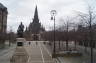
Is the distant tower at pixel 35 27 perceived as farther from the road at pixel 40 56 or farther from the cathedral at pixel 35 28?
the road at pixel 40 56

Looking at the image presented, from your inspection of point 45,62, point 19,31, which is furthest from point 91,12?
point 19,31

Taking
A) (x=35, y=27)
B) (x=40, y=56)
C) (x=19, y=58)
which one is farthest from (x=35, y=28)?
(x=19, y=58)

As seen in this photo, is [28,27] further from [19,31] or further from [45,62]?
[45,62]

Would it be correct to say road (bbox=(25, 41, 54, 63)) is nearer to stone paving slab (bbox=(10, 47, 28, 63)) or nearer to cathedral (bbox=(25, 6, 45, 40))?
stone paving slab (bbox=(10, 47, 28, 63))

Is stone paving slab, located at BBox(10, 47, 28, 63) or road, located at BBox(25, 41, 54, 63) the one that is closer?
road, located at BBox(25, 41, 54, 63)

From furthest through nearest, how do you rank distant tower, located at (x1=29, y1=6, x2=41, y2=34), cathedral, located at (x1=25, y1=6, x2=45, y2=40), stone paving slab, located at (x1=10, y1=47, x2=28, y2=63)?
distant tower, located at (x1=29, y1=6, x2=41, y2=34), cathedral, located at (x1=25, y1=6, x2=45, y2=40), stone paving slab, located at (x1=10, y1=47, x2=28, y2=63)

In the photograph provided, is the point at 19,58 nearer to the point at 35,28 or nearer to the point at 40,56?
the point at 40,56

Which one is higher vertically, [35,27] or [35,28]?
[35,27]

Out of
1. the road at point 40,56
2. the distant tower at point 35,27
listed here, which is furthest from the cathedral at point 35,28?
the road at point 40,56

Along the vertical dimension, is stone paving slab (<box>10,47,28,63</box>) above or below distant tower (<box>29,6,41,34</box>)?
below

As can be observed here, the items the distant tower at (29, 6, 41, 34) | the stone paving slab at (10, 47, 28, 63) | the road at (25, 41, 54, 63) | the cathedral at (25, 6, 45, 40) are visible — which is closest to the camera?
the road at (25, 41, 54, 63)

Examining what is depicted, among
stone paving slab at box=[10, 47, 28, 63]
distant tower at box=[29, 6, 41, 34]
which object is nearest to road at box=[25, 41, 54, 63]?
stone paving slab at box=[10, 47, 28, 63]

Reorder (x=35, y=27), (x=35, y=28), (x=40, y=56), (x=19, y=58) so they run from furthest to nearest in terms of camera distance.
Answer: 1. (x=35, y=28)
2. (x=35, y=27)
3. (x=40, y=56)
4. (x=19, y=58)

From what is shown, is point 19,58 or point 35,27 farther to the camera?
point 35,27
